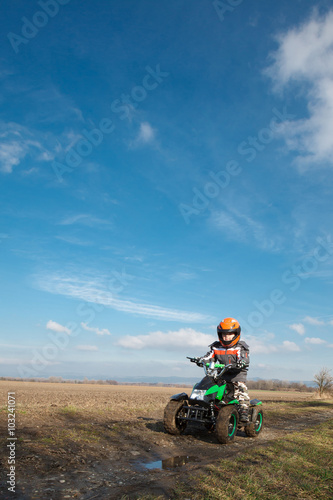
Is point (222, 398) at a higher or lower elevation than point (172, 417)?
higher

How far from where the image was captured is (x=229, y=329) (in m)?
10.2

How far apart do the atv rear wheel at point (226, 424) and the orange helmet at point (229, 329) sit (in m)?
1.92

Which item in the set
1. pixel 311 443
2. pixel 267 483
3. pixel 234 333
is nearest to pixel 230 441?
pixel 311 443

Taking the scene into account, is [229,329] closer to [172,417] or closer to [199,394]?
[199,394]

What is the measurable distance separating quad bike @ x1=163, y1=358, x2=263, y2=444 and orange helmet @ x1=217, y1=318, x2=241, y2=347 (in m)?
0.84

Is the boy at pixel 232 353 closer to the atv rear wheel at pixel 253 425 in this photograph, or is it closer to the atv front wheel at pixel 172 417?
the atv rear wheel at pixel 253 425

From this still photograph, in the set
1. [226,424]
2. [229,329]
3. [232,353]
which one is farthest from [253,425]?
[229,329]

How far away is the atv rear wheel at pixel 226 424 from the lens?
27.1ft

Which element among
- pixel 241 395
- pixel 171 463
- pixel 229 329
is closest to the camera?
pixel 171 463

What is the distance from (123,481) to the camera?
539 cm

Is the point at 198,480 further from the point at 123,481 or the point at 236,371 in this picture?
the point at 236,371

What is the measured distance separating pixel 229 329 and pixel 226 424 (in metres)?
2.66

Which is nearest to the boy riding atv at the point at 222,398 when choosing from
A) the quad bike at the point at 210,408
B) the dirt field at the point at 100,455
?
the quad bike at the point at 210,408

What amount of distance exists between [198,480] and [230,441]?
148 inches
